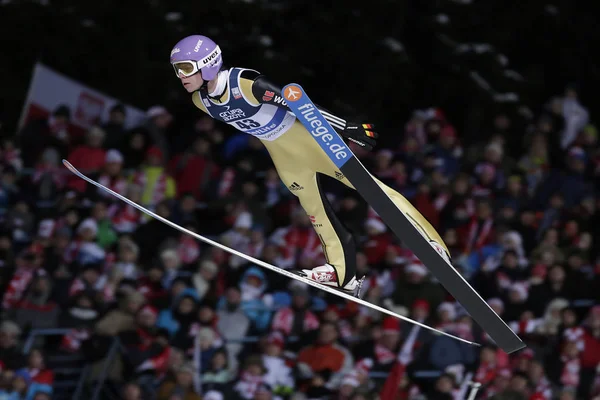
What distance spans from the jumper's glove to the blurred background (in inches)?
125

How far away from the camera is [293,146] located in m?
6.87

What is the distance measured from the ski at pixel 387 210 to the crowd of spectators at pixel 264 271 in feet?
8.59

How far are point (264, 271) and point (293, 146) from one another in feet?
10.8

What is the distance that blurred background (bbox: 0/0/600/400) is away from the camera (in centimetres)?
946

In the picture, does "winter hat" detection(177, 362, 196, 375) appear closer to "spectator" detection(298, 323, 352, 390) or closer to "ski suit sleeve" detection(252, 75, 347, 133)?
"spectator" detection(298, 323, 352, 390)

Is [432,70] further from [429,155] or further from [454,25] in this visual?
[429,155]

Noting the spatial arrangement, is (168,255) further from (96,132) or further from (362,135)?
(362,135)

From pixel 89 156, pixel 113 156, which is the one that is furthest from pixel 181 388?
pixel 89 156

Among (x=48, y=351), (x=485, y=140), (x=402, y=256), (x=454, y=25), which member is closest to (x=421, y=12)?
(x=454, y=25)

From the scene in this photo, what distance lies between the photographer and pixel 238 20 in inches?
486

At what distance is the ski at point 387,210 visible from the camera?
6.46m

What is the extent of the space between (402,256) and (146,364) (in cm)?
232

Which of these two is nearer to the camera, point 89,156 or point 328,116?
point 328,116

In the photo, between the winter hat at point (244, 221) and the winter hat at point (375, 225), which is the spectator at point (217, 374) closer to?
the winter hat at point (244, 221)
